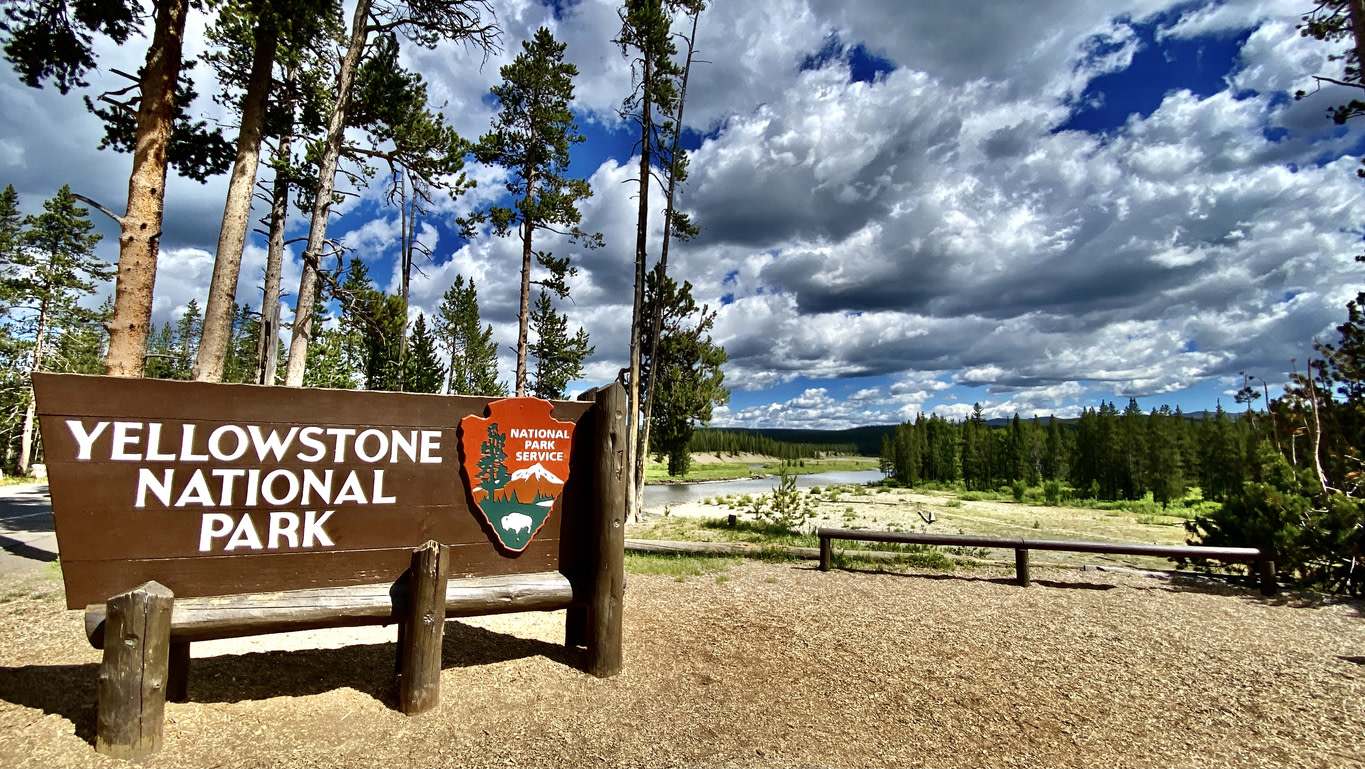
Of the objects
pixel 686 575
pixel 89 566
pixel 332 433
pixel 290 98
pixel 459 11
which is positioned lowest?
pixel 686 575

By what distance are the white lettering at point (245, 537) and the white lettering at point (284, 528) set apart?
3.2 inches

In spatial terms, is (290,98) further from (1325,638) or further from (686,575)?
(1325,638)

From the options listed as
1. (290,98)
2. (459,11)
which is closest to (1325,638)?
(459,11)

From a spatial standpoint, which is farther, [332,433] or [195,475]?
[332,433]

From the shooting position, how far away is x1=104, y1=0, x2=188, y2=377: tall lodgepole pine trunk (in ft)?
19.4

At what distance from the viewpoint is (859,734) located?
12.0ft

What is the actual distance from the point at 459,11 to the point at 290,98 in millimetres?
3093

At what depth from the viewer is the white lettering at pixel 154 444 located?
332 cm

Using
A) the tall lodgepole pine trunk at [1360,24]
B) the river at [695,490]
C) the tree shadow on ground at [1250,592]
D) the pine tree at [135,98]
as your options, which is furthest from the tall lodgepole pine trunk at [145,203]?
the tall lodgepole pine trunk at [1360,24]

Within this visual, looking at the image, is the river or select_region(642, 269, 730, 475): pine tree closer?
select_region(642, 269, 730, 475): pine tree

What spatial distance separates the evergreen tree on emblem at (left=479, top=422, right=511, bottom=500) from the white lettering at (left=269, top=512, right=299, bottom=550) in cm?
112

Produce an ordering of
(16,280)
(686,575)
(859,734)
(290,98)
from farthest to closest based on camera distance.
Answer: (16,280)
(290,98)
(686,575)
(859,734)

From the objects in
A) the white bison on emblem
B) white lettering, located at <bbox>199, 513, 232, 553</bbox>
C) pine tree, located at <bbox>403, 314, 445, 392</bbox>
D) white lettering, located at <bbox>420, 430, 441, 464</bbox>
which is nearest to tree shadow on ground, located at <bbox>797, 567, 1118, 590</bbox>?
the white bison on emblem

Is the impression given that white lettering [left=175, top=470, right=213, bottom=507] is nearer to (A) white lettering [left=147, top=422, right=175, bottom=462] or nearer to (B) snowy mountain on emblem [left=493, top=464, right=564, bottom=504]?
(A) white lettering [left=147, top=422, right=175, bottom=462]
